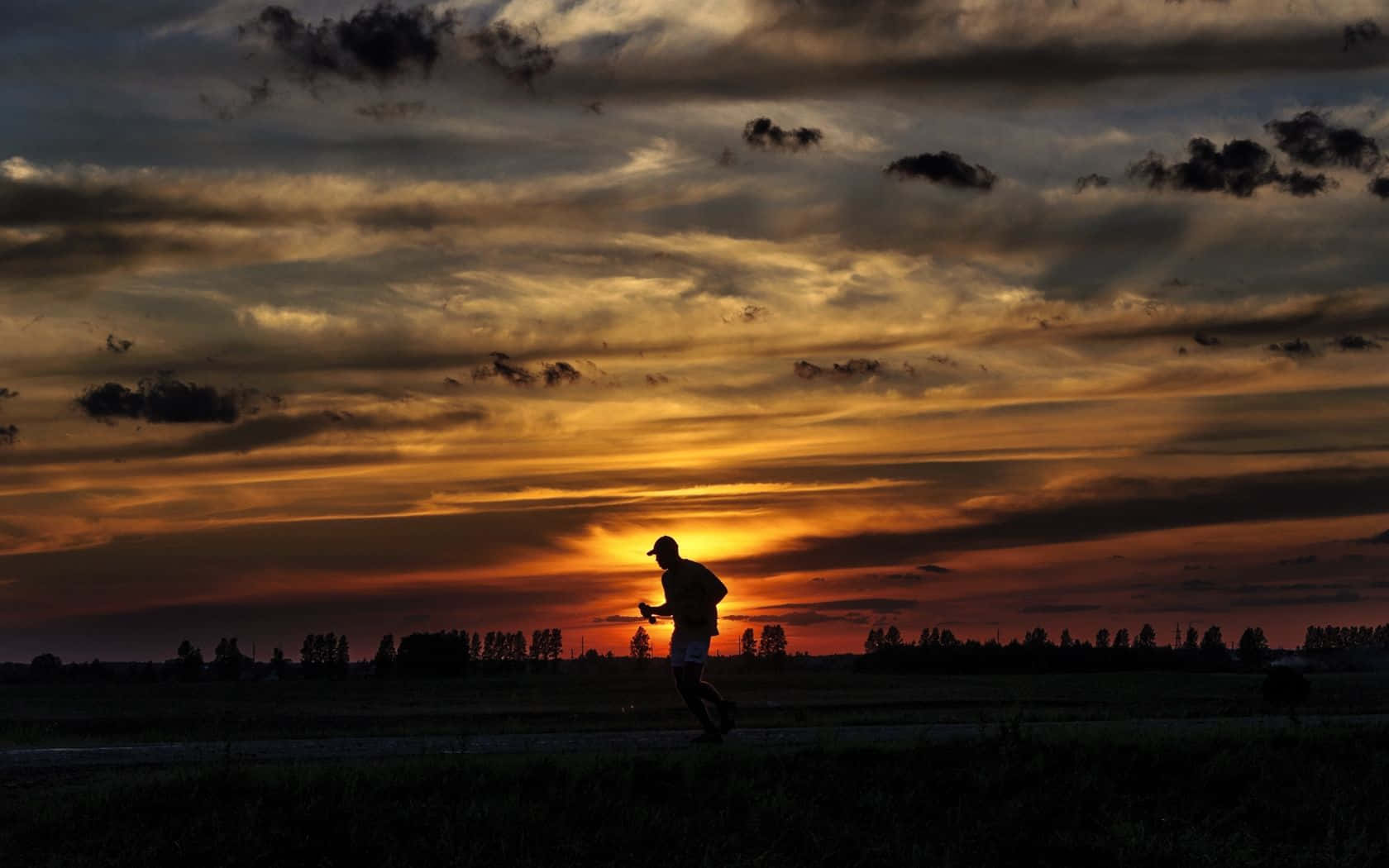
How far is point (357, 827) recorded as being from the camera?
1555 cm

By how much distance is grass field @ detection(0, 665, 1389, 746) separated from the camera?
3052 cm

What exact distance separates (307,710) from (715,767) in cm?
3990

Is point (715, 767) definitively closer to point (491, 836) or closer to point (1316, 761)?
point (491, 836)

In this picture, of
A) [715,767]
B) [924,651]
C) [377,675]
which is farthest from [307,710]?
[924,651]

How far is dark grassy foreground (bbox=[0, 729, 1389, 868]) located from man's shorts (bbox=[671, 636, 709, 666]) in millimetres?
2411

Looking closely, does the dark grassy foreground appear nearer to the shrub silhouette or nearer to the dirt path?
the dirt path

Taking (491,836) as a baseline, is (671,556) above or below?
above

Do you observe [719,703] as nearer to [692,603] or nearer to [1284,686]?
[692,603]

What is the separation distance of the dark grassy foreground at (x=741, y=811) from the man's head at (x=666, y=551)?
139 inches

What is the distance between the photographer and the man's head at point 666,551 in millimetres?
21359

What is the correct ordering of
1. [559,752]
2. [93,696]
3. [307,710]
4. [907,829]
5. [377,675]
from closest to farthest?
[907,829]
[559,752]
[307,710]
[93,696]
[377,675]

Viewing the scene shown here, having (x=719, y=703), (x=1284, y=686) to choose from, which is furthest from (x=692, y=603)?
(x=1284, y=686)

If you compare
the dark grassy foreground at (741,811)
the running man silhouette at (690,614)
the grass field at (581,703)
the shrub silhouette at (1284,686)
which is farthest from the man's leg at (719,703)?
the shrub silhouette at (1284,686)

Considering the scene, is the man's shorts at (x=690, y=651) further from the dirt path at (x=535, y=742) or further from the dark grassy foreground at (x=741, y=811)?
the dark grassy foreground at (x=741, y=811)
